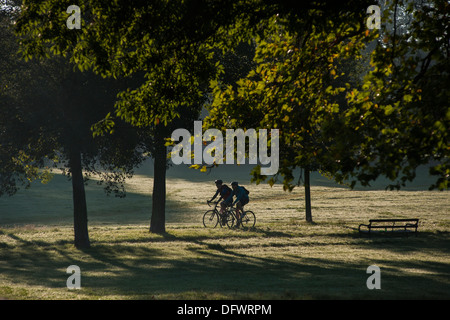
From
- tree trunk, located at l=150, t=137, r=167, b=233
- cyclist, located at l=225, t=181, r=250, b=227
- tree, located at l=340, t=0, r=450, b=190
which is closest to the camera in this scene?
tree, located at l=340, t=0, r=450, b=190

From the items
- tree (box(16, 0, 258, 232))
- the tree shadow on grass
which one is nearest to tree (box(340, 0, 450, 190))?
tree (box(16, 0, 258, 232))

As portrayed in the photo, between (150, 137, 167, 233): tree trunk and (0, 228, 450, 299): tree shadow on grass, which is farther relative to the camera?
(150, 137, 167, 233): tree trunk

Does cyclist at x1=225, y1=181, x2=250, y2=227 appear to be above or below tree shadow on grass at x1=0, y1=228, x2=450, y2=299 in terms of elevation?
above

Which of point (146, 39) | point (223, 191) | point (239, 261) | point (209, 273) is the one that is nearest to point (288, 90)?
point (146, 39)

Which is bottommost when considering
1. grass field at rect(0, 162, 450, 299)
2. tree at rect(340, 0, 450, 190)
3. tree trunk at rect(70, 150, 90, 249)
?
grass field at rect(0, 162, 450, 299)

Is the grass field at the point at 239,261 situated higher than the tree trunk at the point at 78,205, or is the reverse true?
the tree trunk at the point at 78,205

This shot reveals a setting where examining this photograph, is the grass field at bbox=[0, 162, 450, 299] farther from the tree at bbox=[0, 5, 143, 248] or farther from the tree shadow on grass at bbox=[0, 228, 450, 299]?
the tree at bbox=[0, 5, 143, 248]

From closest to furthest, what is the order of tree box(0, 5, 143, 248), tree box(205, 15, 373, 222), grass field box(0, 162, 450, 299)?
tree box(205, 15, 373, 222)
grass field box(0, 162, 450, 299)
tree box(0, 5, 143, 248)

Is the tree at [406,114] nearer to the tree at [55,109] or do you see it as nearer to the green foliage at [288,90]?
the green foliage at [288,90]

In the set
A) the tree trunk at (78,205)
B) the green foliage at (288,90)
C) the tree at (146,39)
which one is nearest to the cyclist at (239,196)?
the tree trunk at (78,205)

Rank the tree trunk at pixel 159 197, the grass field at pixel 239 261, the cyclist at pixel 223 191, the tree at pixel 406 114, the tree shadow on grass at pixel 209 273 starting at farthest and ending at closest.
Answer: the cyclist at pixel 223 191 < the tree trunk at pixel 159 197 < the grass field at pixel 239 261 < the tree shadow on grass at pixel 209 273 < the tree at pixel 406 114

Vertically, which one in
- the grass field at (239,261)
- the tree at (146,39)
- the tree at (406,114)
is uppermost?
the tree at (146,39)

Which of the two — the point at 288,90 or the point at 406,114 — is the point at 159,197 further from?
the point at 406,114

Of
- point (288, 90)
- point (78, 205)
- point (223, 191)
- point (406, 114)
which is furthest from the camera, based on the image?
point (223, 191)
